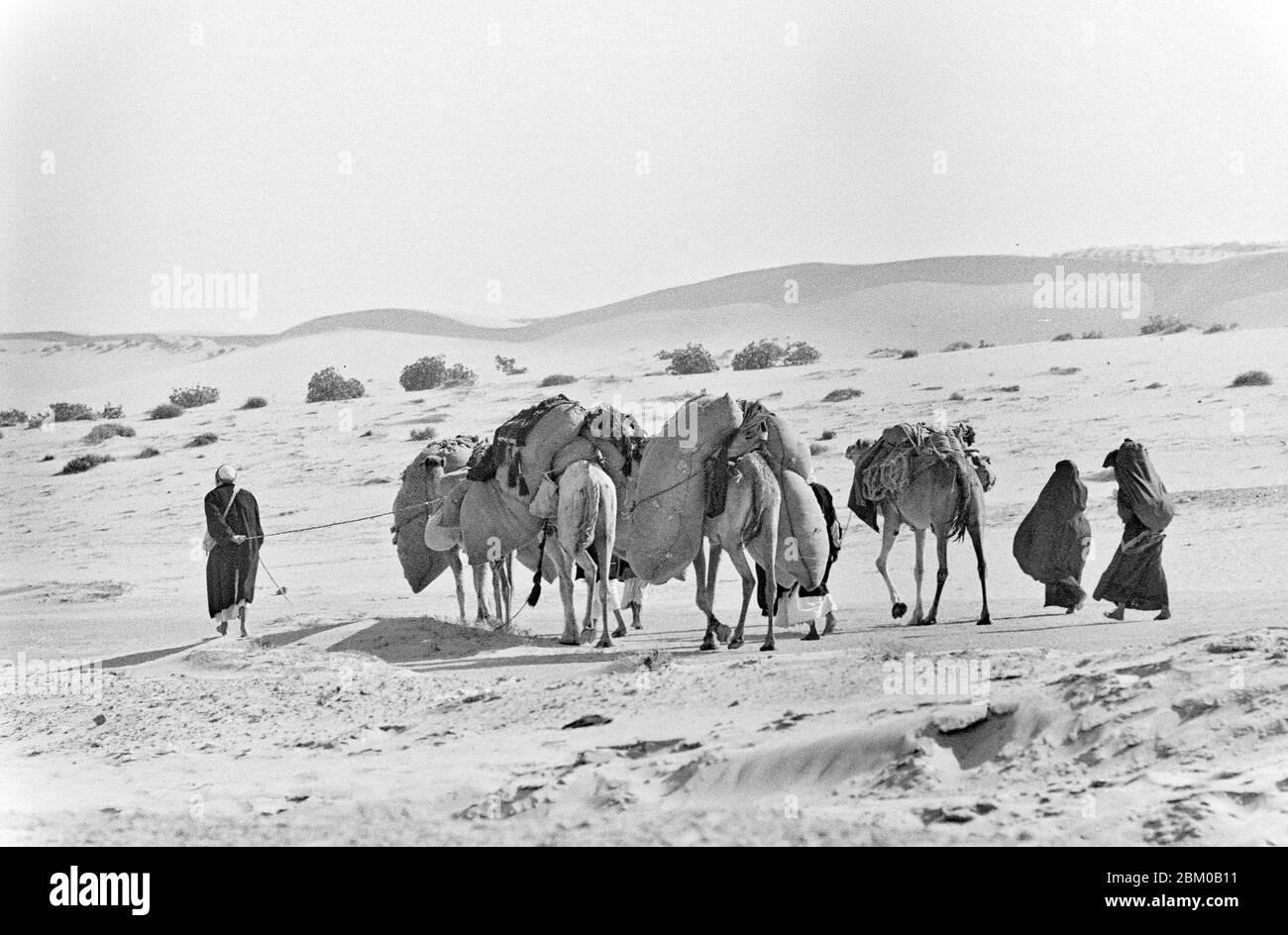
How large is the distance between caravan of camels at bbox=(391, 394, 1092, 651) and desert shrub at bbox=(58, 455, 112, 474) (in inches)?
639

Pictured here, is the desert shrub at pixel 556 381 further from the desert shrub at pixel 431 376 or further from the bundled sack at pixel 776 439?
the bundled sack at pixel 776 439

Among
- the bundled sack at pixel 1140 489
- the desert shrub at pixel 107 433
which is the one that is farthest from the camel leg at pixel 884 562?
the desert shrub at pixel 107 433

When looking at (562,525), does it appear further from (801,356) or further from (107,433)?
(801,356)

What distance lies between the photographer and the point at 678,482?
15.4 m

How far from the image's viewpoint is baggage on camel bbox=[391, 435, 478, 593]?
1839cm

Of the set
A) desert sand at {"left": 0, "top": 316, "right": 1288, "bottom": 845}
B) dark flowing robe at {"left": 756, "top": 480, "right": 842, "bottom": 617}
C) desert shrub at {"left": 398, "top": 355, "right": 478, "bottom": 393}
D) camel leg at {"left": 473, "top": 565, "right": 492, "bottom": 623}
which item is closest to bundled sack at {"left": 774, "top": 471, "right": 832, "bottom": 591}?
dark flowing robe at {"left": 756, "top": 480, "right": 842, "bottom": 617}

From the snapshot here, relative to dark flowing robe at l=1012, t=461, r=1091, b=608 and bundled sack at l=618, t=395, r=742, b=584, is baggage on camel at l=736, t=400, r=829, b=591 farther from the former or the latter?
dark flowing robe at l=1012, t=461, r=1091, b=608

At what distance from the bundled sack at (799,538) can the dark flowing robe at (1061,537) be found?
2.79m

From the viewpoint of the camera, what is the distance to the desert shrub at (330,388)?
137ft

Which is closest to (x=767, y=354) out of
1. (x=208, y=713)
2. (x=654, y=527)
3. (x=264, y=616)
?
(x=264, y=616)

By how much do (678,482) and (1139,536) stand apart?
14.3 ft
